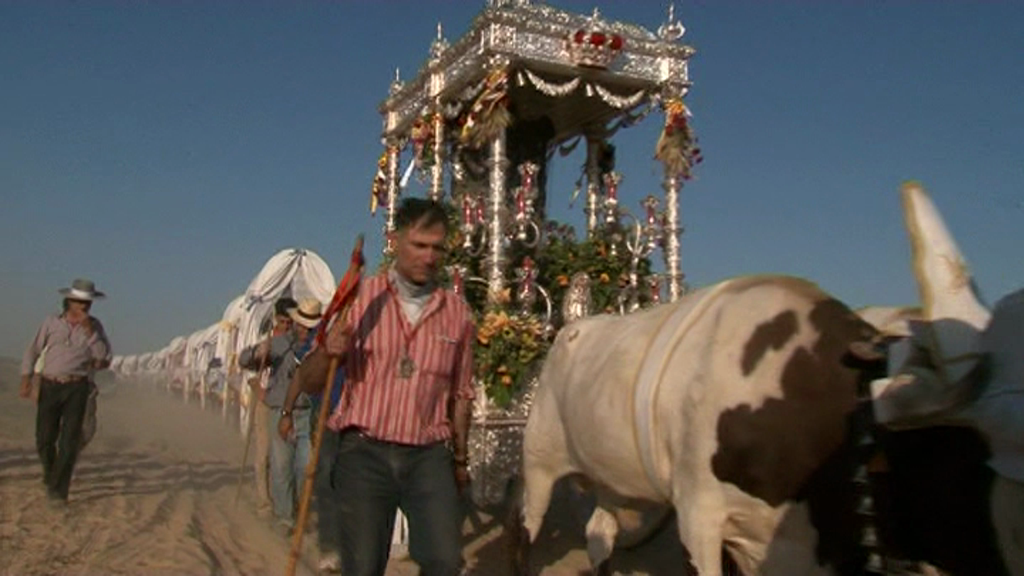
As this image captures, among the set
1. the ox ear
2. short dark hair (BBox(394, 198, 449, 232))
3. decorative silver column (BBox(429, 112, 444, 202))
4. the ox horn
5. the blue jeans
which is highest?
decorative silver column (BBox(429, 112, 444, 202))

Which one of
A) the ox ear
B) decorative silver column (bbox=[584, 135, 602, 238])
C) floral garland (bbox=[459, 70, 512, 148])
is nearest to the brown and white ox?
the ox ear

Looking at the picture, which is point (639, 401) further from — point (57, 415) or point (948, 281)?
point (57, 415)

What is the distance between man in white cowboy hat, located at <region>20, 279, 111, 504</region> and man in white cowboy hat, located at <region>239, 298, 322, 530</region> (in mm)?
1659

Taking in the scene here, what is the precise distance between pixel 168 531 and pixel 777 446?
5.63 m

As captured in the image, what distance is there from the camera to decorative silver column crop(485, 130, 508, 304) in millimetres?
8859

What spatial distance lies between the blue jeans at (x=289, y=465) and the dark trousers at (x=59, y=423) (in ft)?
6.54

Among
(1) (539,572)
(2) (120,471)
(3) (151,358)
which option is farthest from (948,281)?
(3) (151,358)

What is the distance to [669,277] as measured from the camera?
994cm

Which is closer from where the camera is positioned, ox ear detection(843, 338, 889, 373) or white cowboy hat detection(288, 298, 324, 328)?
ox ear detection(843, 338, 889, 373)

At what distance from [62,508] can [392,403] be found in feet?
19.4

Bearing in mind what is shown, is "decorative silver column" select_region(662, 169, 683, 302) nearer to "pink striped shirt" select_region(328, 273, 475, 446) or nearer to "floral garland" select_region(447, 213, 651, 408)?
"floral garland" select_region(447, 213, 651, 408)

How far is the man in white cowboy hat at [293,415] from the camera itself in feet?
24.2

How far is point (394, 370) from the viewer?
3.50m

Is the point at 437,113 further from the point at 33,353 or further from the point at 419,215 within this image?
the point at 419,215
